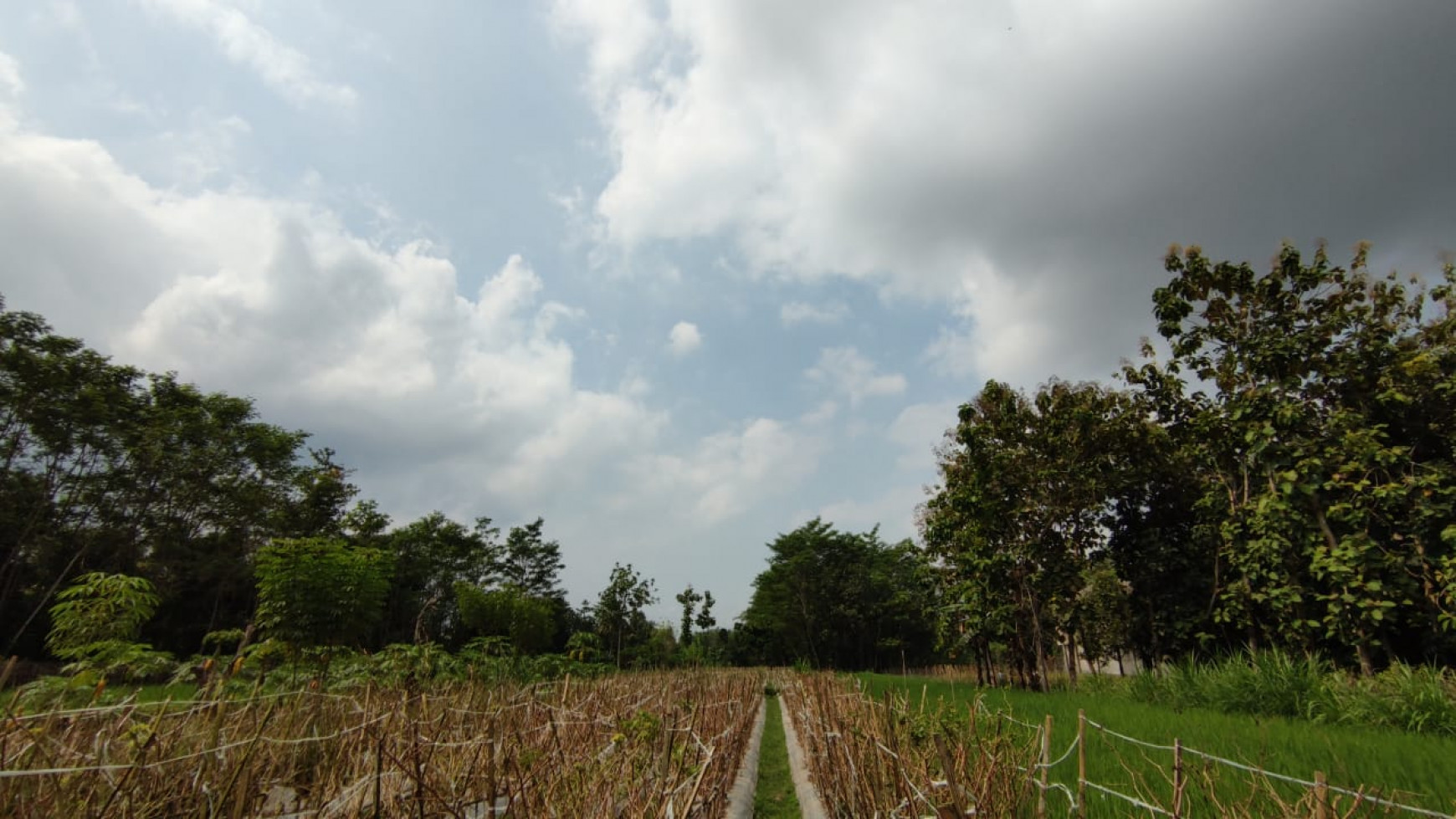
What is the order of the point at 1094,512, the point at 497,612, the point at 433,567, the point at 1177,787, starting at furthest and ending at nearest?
1. the point at 433,567
2. the point at 497,612
3. the point at 1094,512
4. the point at 1177,787

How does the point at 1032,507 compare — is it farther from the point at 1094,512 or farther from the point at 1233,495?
the point at 1233,495

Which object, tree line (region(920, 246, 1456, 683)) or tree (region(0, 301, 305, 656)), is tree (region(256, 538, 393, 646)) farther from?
tree (region(0, 301, 305, 656))

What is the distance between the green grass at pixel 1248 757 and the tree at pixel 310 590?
7769 mm

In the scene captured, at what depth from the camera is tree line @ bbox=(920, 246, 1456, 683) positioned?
7.93 m

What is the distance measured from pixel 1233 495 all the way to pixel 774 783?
883cm

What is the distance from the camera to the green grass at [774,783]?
259 inches

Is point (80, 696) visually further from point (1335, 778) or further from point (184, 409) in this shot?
point (184, 409)

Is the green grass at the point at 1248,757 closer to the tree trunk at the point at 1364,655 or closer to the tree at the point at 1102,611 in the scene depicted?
the tree trunk at the point at 1364,655

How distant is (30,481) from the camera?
2078 cm

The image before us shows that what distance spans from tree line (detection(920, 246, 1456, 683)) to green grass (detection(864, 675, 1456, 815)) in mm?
3369

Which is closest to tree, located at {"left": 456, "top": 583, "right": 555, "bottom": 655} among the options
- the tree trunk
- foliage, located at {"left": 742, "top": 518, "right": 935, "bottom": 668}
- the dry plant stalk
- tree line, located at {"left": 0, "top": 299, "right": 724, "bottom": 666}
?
tree line, located at {"left": 0, "top": 299, "right": 724, "bottom": 666}

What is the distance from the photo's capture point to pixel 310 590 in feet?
26.9

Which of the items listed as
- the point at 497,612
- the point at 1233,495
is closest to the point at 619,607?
the point at 497,612

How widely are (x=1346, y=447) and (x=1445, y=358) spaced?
2.67 m
